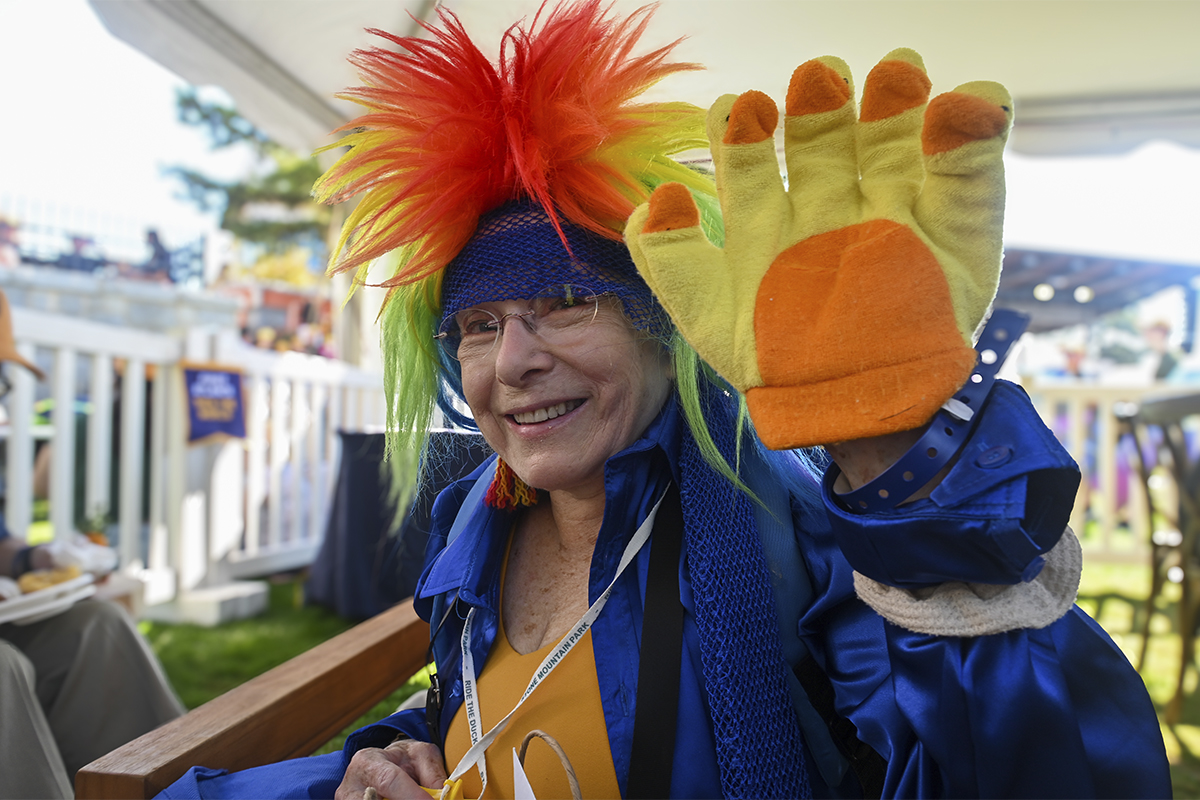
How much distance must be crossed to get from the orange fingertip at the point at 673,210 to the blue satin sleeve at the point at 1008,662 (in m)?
0.34

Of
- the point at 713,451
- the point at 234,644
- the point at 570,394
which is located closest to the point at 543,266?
the point at 570,394

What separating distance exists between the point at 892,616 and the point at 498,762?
65 centimetres

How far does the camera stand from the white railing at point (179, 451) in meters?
3.40

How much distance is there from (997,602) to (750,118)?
0.54 meters

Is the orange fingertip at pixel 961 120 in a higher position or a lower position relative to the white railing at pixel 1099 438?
higher

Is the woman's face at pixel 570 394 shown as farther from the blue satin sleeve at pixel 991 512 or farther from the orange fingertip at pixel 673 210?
the blue satin sleeve at pixel 991 512

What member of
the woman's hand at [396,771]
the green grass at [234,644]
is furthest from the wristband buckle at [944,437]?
the green grass at [234,644]

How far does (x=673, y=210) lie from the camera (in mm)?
755

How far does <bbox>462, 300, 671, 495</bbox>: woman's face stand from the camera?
3.68ft

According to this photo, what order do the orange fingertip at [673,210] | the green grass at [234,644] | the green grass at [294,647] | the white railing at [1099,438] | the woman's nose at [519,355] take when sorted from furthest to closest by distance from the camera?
the white railing at [1099,438] → the green grass at [234,644] → the green grass at [294,647] → the woman's nose at [519,355] → the orange fingertip at [673,210]

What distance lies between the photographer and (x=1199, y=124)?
307cm

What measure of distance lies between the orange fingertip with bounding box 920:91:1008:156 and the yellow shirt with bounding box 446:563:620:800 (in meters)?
0.80

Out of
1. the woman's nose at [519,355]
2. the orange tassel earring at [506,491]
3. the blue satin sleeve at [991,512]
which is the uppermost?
the woman's nose at [519,355]

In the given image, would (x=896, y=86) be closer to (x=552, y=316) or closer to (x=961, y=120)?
(x=961, y=120)
